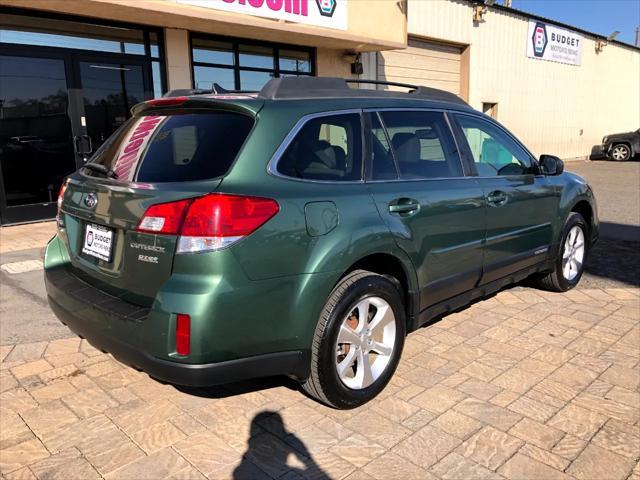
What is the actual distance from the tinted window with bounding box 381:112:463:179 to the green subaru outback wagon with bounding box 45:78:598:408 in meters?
0.01

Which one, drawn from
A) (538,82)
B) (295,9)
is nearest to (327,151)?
(295,9)

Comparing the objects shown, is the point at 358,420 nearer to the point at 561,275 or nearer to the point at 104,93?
the point at 561,275

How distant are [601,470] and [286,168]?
211 cm

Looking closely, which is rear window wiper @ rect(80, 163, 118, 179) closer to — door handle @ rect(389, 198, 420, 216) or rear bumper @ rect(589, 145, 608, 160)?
door handle @ rect(389, 198, 420, 216)

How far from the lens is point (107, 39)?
9203mm

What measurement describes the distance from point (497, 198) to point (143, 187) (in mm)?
2610

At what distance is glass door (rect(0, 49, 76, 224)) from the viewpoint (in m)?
8.23

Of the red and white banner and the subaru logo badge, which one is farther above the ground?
the red and white banner

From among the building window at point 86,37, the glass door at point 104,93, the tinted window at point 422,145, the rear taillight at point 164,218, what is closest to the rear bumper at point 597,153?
the building window at point 86,37

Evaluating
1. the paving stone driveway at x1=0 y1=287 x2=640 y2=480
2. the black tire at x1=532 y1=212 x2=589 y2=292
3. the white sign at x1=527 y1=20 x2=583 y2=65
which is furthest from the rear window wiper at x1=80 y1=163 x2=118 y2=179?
the white sign at x1=527 y1=20 x2=583 y2=65

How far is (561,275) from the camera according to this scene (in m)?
5.05

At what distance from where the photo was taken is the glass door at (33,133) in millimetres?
8234

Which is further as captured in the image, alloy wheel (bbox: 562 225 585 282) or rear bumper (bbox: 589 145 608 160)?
rear bumper (bbox: 589 145 608 160)

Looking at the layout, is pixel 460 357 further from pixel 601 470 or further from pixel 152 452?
pixel 152 452
